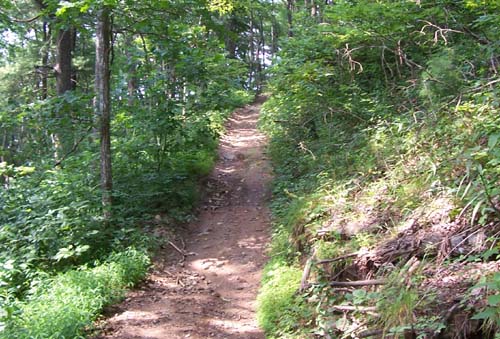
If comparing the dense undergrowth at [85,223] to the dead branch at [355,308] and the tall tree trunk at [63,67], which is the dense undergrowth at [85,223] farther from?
the dead branch at [355,308]

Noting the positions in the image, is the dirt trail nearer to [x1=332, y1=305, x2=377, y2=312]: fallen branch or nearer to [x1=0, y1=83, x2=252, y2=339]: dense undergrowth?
[x1=0, y1=83, x2=252, y2=339]: dense undergrowth

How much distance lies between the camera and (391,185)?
18.0ft

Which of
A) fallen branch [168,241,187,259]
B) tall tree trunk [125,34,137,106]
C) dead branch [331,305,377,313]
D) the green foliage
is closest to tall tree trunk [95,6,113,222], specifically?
tall tree trunk [125,34,137,106]

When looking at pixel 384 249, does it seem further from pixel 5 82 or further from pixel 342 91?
pixel 5 82

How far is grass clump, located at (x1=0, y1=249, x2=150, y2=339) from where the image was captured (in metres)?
4.54

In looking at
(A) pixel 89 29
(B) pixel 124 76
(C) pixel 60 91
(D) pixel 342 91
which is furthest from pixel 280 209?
(C) pixel 60 91

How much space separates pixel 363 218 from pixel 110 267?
370 centimetres

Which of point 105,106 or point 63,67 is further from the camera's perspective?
point 63,67

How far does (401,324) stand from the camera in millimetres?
3266

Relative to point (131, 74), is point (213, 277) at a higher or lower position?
lower

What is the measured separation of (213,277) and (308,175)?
9.90 feet

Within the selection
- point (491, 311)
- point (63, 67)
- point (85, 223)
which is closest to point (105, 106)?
point (85, 223)

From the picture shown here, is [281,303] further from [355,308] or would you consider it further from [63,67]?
[63,67]

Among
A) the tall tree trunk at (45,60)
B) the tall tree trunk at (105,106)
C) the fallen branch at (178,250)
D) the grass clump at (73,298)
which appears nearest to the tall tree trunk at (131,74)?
the tall tree trunk at (105,106)
